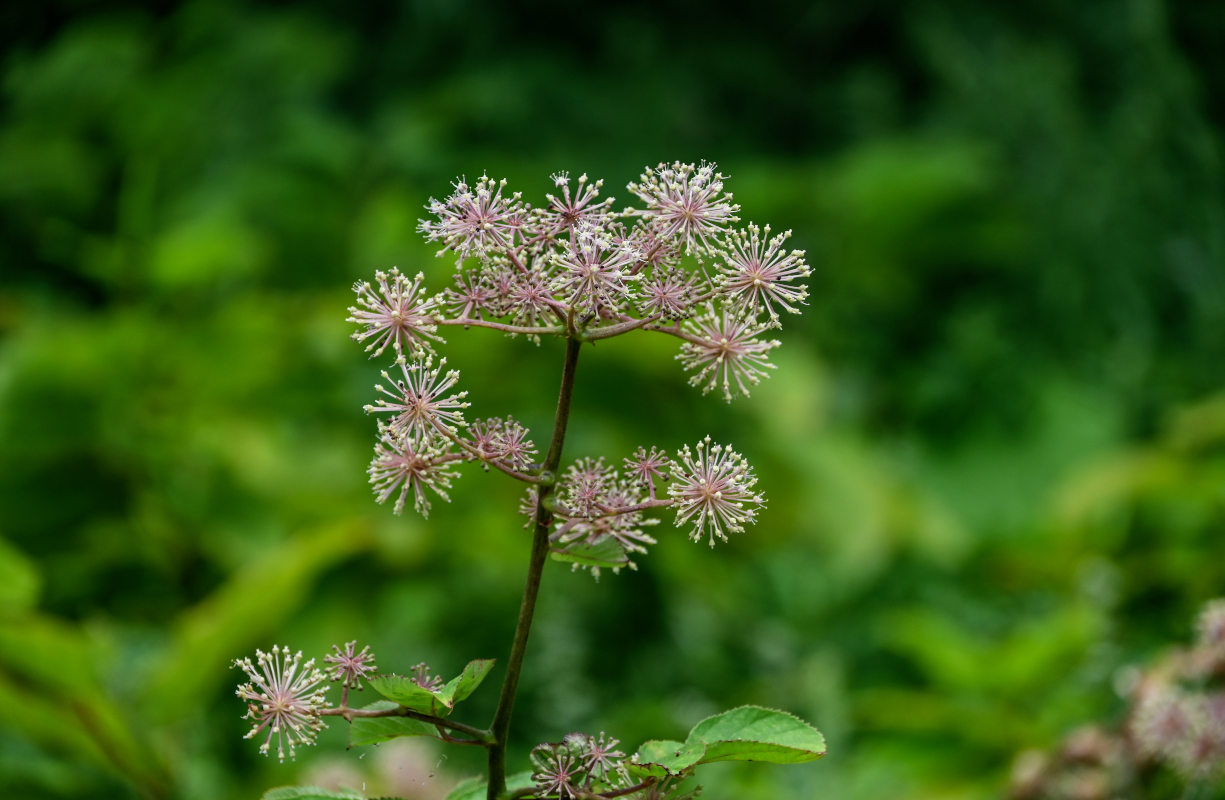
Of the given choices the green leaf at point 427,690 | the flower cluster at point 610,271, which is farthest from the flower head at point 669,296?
the green leaf at point 427,690

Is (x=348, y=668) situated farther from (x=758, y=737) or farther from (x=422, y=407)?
(x=758, y=737)

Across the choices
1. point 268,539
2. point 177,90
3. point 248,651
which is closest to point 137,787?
point 248,651

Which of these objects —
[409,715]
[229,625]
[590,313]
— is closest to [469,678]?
[409,715]

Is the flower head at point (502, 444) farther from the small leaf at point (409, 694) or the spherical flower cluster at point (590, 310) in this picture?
the small leaf at point (409, 694)

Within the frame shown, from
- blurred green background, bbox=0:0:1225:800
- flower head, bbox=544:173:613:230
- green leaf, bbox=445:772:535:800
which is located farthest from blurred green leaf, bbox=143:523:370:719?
flower head, bbox=544:173:613:230

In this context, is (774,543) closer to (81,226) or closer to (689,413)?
(689,413)

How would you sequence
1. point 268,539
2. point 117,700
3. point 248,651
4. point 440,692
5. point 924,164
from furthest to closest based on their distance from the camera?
1. point 924,164
2. point 268,539
3. point 248,651
4. point 117,700
5. point 440,692
